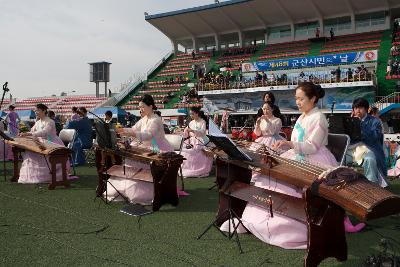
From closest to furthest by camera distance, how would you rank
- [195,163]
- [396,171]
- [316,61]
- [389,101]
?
1. [396,171]
2. [195,163]
3. [389,101]
4. [316,61]

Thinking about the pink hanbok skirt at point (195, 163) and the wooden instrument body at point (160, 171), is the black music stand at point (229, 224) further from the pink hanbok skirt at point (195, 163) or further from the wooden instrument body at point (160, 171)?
the pink hanbok skirt at point (195, 163)

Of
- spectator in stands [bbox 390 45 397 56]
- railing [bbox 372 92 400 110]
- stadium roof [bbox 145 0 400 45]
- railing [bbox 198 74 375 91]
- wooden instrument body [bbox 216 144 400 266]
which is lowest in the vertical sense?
wooden instrument body [bbox 216 144 400 266]

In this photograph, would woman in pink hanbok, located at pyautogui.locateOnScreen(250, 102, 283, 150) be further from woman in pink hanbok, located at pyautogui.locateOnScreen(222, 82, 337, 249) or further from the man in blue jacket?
woman in pink hanbok, located at pyautogui.locateOnScreen(222, 82, 337, 249)

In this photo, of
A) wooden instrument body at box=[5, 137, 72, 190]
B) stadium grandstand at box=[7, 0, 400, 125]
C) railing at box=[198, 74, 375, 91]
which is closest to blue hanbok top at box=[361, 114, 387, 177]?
wooden instrument body at box=[5, 137, 72, 190]

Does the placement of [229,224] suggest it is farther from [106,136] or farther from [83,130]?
[83,130]

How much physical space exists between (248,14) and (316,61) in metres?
11.1

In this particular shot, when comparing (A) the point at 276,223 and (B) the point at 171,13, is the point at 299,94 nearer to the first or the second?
(A) the point at 276,223

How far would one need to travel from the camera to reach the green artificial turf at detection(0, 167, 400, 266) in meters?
3.62

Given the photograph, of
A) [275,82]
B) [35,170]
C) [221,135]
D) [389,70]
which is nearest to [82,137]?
[35,170]

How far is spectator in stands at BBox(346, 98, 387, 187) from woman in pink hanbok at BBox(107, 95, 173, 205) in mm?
3126

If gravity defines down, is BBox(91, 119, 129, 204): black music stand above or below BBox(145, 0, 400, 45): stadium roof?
below

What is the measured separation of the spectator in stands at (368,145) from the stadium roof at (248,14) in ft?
81.2

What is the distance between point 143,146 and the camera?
6.50m

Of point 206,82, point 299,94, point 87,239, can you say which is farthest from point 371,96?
point 87,239
